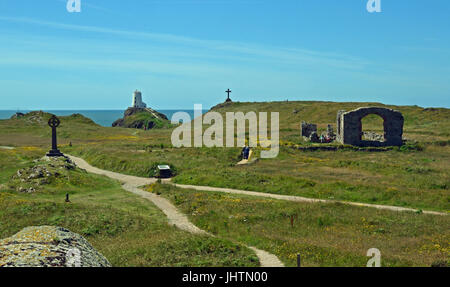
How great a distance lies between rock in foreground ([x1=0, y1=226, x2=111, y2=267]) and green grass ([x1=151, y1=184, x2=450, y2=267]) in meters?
7.41

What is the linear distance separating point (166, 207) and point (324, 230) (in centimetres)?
1048

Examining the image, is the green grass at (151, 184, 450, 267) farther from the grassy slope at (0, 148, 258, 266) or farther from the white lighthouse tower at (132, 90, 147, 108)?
the white lighthouse tower at (132, 90, 147, 108)

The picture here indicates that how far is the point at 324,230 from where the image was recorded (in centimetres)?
1972

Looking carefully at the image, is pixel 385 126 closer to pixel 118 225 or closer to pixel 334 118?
pixel 334 118

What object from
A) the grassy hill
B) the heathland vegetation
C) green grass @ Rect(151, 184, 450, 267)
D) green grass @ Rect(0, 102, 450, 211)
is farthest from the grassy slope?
the grassy hill

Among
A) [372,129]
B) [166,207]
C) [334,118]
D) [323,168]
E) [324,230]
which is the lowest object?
[324,230]

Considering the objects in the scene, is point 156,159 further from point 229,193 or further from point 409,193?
point 409,193

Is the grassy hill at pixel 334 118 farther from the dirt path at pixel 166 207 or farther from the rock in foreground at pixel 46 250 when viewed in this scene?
the rock in foreground at pixel 46 250

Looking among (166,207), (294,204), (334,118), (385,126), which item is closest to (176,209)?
(166,207)

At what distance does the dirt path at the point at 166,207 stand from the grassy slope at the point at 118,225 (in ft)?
1.68

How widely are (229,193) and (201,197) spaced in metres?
3.05

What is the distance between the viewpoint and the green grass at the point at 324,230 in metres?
15.3
